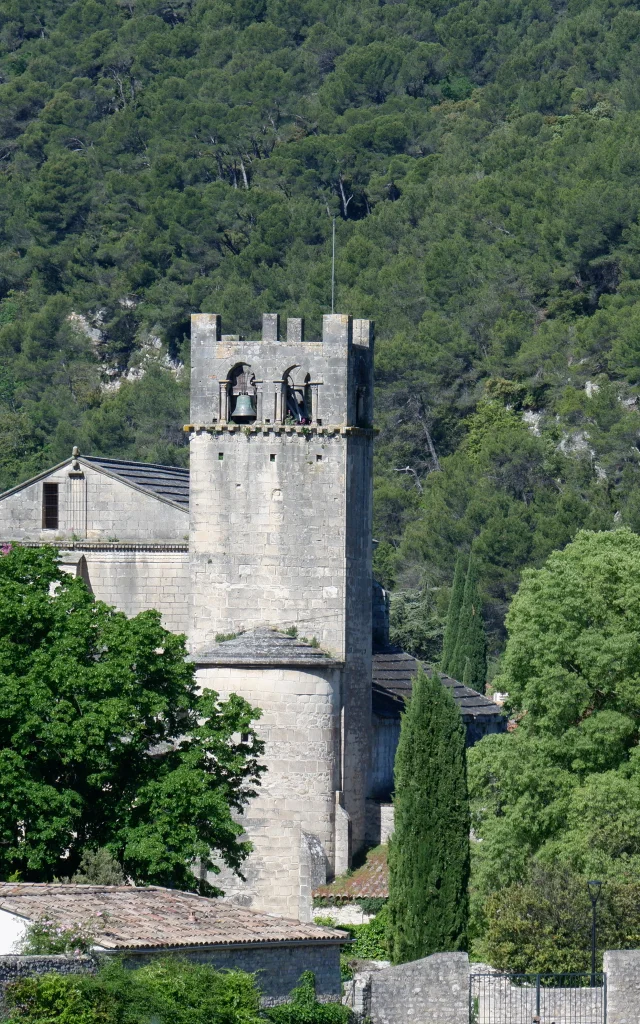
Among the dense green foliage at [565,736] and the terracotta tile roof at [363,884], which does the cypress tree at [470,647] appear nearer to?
the terracotta tile roof at [363,884]

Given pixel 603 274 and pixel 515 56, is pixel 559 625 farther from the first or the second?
pixel 515 56

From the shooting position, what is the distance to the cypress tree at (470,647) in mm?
66375

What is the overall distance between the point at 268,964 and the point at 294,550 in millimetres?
16475

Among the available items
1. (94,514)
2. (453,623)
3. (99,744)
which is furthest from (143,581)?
(453,623)

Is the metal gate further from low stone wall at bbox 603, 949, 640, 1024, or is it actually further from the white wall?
the white wall

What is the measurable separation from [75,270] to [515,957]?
90.1m

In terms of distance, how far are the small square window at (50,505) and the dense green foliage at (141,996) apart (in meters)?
21.4

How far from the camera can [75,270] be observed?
122062 millimetres

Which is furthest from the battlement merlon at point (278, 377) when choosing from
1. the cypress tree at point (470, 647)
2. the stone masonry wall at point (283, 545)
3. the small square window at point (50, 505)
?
the cypress tree at point (470, 647)

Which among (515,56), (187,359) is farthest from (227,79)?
(187,359)

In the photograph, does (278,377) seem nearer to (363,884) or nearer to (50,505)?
(50,505)

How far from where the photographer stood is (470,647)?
6744cm

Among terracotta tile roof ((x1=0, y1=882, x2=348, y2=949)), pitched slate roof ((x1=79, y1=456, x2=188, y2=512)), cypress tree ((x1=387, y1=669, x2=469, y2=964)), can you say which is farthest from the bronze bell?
terracotta tile roof ((x1=0, y1=882, x2=348, y2=949))

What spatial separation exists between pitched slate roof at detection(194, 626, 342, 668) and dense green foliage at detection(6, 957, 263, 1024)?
1577 centimetres
